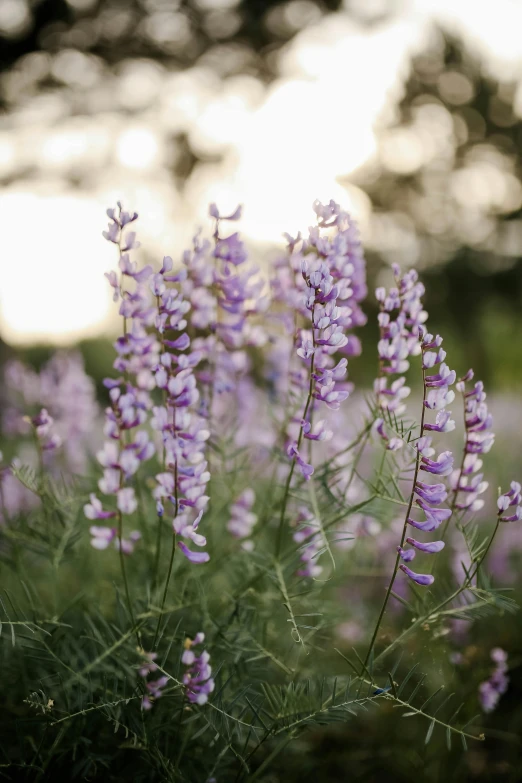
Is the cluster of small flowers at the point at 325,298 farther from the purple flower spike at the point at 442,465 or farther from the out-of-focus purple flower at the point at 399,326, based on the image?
the purple flower spike at the point at 442,465

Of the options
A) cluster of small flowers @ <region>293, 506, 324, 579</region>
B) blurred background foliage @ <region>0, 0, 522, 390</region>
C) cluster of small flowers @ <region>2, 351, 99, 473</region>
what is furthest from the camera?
blurred background foliage @ <region>0, 0, 522, 390</region>

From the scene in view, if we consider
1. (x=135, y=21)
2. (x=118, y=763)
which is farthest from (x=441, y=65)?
(x=118, y=763)

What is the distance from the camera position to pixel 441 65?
15211 millimetres

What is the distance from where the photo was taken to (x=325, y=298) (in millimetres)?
1531

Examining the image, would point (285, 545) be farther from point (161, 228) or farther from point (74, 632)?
point (161, 228)

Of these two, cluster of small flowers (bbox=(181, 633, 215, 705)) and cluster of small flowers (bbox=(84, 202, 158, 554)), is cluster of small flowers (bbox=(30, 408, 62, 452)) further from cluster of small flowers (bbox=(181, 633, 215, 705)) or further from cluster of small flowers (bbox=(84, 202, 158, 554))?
cluster of small flowers (bbox=(181, 633, 215, 705))

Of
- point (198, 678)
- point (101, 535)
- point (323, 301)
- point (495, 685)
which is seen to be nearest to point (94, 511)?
point (101, 535)

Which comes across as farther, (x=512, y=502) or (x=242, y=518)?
(x=242, y=518)

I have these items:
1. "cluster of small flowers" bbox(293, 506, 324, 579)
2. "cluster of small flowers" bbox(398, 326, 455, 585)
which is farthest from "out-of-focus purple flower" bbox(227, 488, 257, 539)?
"cluster of small flowers" bbox(398, 326, 455, 585)

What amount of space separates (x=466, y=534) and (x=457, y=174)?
1562 cm

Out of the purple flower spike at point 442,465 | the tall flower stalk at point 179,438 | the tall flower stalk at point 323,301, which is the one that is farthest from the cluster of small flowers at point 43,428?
the purple flower spike at point 442,465

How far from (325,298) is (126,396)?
1.59 ft

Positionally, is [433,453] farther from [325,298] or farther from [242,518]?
[242,518]

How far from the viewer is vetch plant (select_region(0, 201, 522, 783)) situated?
1.52 m
